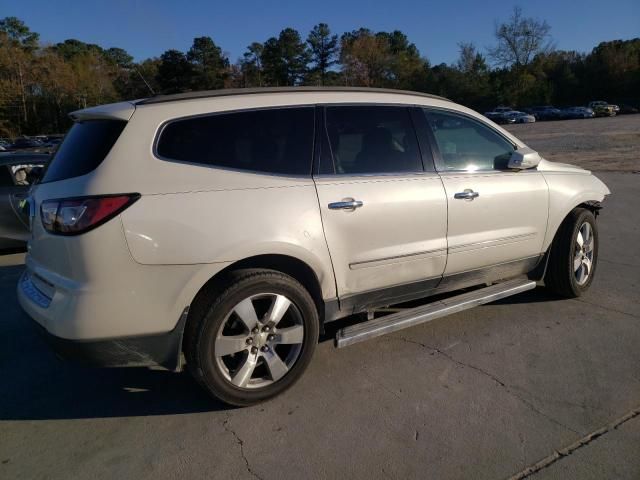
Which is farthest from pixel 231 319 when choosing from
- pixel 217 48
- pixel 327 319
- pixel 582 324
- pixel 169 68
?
pixel 217 48

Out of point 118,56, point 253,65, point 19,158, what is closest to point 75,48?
point 118,56

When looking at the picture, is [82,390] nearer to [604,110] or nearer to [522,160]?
[522,160]

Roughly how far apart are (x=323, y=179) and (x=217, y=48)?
215 ft

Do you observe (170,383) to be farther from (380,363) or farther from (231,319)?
(380,363)

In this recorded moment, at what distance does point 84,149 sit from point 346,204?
1534 millimetres

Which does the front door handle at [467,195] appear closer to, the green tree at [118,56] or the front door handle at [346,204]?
the front door handle at [346,204]

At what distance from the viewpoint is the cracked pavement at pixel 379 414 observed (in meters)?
2.46

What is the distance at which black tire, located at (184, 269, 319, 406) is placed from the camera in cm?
273

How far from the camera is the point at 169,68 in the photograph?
54.2m

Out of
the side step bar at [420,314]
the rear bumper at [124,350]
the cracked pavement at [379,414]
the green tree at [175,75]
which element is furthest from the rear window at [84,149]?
the green tree at [175,75]

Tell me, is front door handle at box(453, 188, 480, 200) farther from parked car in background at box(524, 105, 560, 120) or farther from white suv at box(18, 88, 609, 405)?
parked car in background at box(524, 105, 560, 120)

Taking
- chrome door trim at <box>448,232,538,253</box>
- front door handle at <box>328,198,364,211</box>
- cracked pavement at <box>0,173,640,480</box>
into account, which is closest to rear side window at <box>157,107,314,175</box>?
front door handle at <box>328,198,364,211</box>

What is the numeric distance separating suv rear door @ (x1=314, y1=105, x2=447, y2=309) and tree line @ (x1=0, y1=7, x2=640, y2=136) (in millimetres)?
55358

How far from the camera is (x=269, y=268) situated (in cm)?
300
